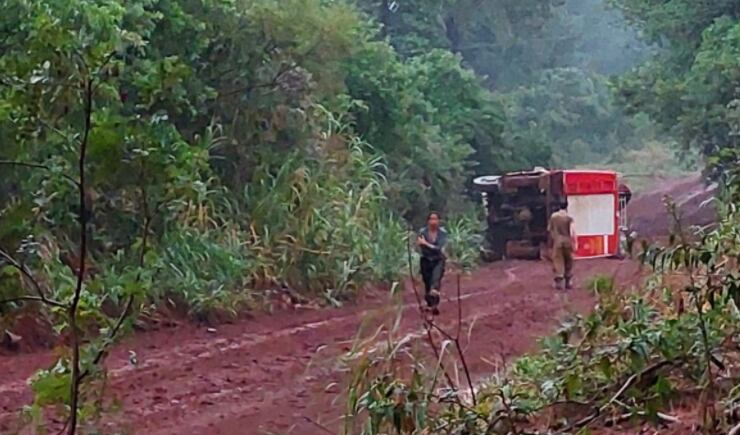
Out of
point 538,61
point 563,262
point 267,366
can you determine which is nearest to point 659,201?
point 538,61

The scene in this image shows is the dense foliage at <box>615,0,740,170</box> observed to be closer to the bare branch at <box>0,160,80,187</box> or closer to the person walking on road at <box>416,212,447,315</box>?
the person walking on road at <box>416,212,447,315</box>

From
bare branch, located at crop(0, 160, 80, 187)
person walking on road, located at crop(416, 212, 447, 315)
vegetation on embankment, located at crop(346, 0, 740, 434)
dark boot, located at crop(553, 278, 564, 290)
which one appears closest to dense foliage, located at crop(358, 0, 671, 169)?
dark boot, located at crop(553, 278, 564, 290)

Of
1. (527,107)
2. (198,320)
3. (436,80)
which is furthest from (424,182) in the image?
(527,107)

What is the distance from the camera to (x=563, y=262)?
15133mm

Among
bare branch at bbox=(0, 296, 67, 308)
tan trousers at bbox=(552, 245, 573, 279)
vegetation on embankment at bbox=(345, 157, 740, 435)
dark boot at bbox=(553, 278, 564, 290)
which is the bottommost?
dark boot at bbox=(553, 278, 564, 290)

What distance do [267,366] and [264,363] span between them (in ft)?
0.55

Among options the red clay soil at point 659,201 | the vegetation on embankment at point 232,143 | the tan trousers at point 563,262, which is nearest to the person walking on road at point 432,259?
the vegetation on embankment at point 232,143

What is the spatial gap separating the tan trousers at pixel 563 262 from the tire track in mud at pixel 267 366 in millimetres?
398

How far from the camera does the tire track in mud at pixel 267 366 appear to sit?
26.1 feet

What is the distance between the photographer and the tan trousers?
1498 centimetres

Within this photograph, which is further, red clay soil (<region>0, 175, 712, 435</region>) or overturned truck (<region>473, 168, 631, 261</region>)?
overturned truck (<region>473, 168, 631, 261</region>)

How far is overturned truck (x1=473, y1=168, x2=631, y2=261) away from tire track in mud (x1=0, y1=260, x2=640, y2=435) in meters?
6.76

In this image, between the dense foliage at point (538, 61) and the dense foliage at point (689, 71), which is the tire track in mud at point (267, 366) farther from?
the dense foliage at point (538, 61)

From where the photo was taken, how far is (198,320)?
1291cm
